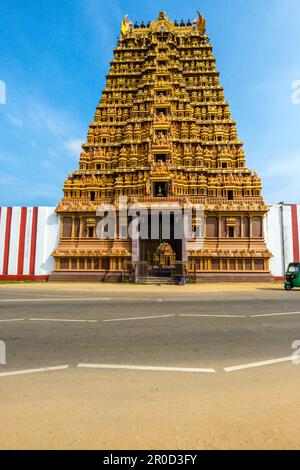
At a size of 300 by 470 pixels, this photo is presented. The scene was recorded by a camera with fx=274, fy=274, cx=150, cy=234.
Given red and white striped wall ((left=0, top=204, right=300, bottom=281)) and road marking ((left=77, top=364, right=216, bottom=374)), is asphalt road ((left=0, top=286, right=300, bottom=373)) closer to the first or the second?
road marking ((left=77, top=364, right=216, bottom=374))

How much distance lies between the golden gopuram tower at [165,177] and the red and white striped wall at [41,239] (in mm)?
1298

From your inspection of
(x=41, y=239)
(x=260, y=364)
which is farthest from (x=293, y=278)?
(x=41, y=239)

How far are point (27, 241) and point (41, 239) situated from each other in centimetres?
145

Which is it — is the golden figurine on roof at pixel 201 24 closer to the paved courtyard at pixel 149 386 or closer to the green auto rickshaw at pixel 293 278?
the green auto rickshaw at pixel 293 278

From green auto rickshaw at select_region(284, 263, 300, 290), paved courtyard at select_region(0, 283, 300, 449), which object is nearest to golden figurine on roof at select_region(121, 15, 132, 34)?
green auto rickshaw at select_region(284, 263, 300, 290)

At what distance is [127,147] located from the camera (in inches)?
1254

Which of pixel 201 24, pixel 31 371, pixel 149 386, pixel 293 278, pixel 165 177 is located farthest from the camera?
pixel 201 24

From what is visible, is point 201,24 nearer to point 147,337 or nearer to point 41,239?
point 41,239

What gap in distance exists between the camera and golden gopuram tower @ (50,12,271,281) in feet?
90.1

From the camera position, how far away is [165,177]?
28.8m

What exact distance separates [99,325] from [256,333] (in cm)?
390

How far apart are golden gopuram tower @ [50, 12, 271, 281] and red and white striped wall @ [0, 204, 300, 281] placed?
1298 millimetres
